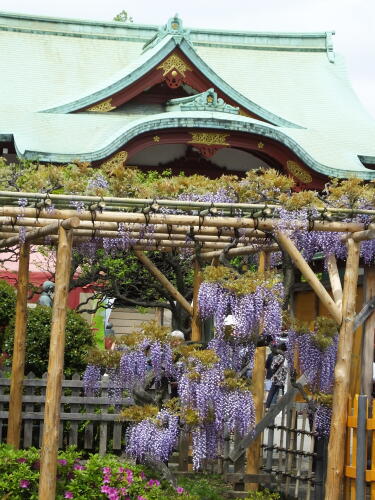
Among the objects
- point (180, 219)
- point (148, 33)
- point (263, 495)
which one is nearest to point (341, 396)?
point (263, 495)

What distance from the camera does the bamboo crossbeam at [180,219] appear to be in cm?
881

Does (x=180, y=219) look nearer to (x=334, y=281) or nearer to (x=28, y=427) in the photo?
(x=334, y=281)

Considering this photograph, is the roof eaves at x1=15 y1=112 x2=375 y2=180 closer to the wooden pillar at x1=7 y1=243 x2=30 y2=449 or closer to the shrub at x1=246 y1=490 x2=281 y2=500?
the wooden pillar at x1=7 y1=243 x2=30 y2=449

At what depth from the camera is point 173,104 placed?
18.0m

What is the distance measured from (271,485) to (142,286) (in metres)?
6.92

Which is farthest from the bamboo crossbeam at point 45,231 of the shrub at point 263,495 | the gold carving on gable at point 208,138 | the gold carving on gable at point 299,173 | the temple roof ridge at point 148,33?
the temple roof ridge at point 148,33

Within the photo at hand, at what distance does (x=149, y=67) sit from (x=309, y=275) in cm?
988

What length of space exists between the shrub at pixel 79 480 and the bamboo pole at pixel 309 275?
2064 millimetres

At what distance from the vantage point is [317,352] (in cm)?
941

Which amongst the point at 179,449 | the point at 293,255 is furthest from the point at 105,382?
the point at 293,255

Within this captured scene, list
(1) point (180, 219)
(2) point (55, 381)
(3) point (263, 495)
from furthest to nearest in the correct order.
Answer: (3) point (263, 495)
(1) point (180, 219)
(2) point (55, 381)

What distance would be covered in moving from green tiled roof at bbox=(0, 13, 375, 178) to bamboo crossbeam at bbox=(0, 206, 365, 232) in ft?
23.9

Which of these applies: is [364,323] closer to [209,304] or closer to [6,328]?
[209,304]

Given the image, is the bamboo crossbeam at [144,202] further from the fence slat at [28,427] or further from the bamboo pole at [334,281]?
the fence slat at [28,427]
